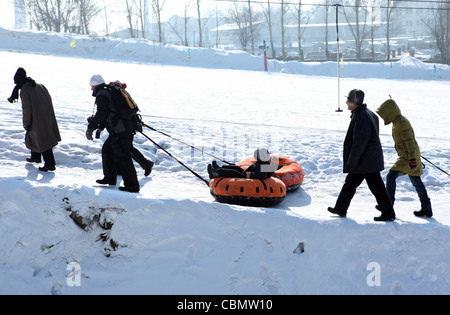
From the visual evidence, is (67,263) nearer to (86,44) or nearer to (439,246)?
(439,246)

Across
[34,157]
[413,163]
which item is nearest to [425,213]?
[413,163]

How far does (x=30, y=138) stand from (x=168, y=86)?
10.9 metres

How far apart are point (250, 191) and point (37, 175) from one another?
2707 millimetres

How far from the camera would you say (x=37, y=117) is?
20.3 feet

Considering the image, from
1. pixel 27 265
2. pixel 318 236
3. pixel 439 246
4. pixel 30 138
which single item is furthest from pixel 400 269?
pixel 30 138

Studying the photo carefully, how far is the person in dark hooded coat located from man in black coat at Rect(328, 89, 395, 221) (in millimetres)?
3831

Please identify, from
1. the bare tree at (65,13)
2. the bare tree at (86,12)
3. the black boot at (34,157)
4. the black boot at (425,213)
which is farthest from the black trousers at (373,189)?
the bare tree at (86,12)

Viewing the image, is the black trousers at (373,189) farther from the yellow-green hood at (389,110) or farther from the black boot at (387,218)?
the yellow-green hood at (389,110)

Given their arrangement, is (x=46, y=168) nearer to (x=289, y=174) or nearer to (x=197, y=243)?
(x=197, y=243)

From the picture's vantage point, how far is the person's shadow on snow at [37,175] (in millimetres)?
5646

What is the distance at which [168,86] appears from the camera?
55.6 feet

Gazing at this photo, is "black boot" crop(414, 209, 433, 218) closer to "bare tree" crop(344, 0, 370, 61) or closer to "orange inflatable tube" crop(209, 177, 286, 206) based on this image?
"orange inflatable tube" crop(209, 177, 286, 206)

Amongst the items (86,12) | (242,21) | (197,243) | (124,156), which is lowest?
(197,243)
